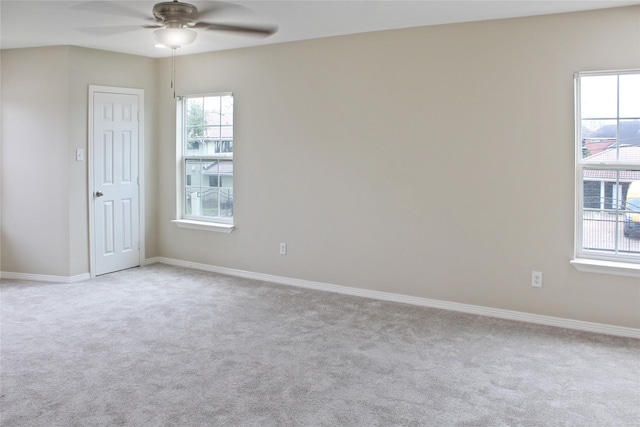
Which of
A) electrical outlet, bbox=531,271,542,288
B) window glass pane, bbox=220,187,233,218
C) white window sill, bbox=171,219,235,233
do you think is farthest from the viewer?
window glass pane, bbox=220,187,233,218

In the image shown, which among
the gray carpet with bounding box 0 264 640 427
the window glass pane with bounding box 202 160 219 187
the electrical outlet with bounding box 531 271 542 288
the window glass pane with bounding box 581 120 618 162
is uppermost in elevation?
the window glass pane with bounding box 581 120 618 162

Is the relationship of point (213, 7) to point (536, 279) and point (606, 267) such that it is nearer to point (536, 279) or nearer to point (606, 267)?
point (536, 279)

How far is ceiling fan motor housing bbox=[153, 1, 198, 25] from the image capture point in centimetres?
306

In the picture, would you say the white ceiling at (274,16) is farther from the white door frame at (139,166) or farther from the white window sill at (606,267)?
Result: the white window sill at (606,267)

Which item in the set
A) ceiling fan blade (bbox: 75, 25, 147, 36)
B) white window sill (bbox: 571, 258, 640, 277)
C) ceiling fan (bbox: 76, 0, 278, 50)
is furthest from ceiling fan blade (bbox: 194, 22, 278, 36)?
white window sill (bbox: 571, 258, 640, 277)

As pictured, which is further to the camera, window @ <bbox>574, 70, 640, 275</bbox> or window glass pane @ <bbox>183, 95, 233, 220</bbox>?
window glass pane @ <bbox>183, 95, 233, 220</bbox>

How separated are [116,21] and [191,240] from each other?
Answer: 2.62 m

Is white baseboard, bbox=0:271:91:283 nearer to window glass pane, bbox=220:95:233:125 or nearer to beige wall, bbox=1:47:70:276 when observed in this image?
beige wall, bbox=1:47:70:276

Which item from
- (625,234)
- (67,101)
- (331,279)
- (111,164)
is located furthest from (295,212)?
(625,234)

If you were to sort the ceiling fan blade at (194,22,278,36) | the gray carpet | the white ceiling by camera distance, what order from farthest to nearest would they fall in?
the white ceiling, the ceiling fan blade at (194,22,278,36), the gray carpet

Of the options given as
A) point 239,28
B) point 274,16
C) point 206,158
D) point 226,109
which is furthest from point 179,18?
point 206,158

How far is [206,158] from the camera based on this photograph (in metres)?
5.88

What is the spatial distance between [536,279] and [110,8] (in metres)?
3.80

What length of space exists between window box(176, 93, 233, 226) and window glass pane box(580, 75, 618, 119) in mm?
3434
